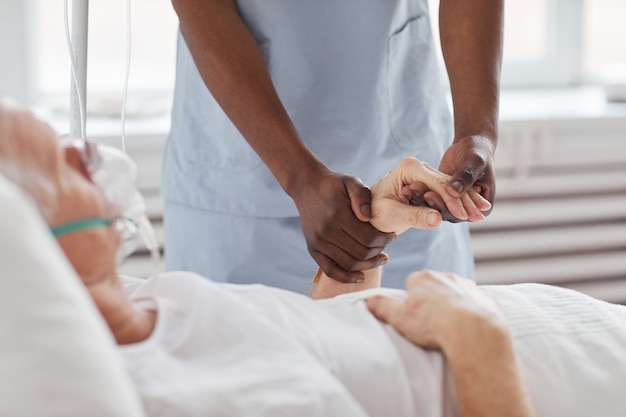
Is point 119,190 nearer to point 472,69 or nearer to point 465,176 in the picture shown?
point 465,176

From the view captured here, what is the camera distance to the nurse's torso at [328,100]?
1.73 metres

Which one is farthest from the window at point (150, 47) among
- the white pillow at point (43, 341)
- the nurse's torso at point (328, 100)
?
the white pillow at point (43, 341)

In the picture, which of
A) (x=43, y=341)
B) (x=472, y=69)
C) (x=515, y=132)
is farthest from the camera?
(x=515, y=132)

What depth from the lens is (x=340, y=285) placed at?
1565 mm

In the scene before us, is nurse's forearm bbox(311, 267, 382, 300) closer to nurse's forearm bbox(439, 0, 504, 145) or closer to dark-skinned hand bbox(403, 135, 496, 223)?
dark-skinned hand bbox(403, 135, 496, 223)

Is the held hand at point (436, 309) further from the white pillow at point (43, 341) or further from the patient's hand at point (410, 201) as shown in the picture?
the white pillow at point (43, 341)

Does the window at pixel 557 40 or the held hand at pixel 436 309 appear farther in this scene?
the window at pixel 557 40

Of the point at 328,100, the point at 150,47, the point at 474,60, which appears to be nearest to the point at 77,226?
the point at 328,100

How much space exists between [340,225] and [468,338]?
0.36 metres

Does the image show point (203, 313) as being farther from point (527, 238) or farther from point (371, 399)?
point (527, 238)

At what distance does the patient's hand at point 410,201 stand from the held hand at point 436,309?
6.3 inches

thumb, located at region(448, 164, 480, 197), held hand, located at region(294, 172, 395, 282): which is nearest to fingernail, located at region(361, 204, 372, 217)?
held hand, located at region(294, 172, 395, 282)

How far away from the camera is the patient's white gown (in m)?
1.00

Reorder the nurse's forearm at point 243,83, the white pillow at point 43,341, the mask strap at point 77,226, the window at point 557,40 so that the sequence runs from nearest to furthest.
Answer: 1. the white pillow at point 43,341
2. the mask strap at point 77,226
3. the nurse's forearm at point 243,83
4. the window at point 557,40
